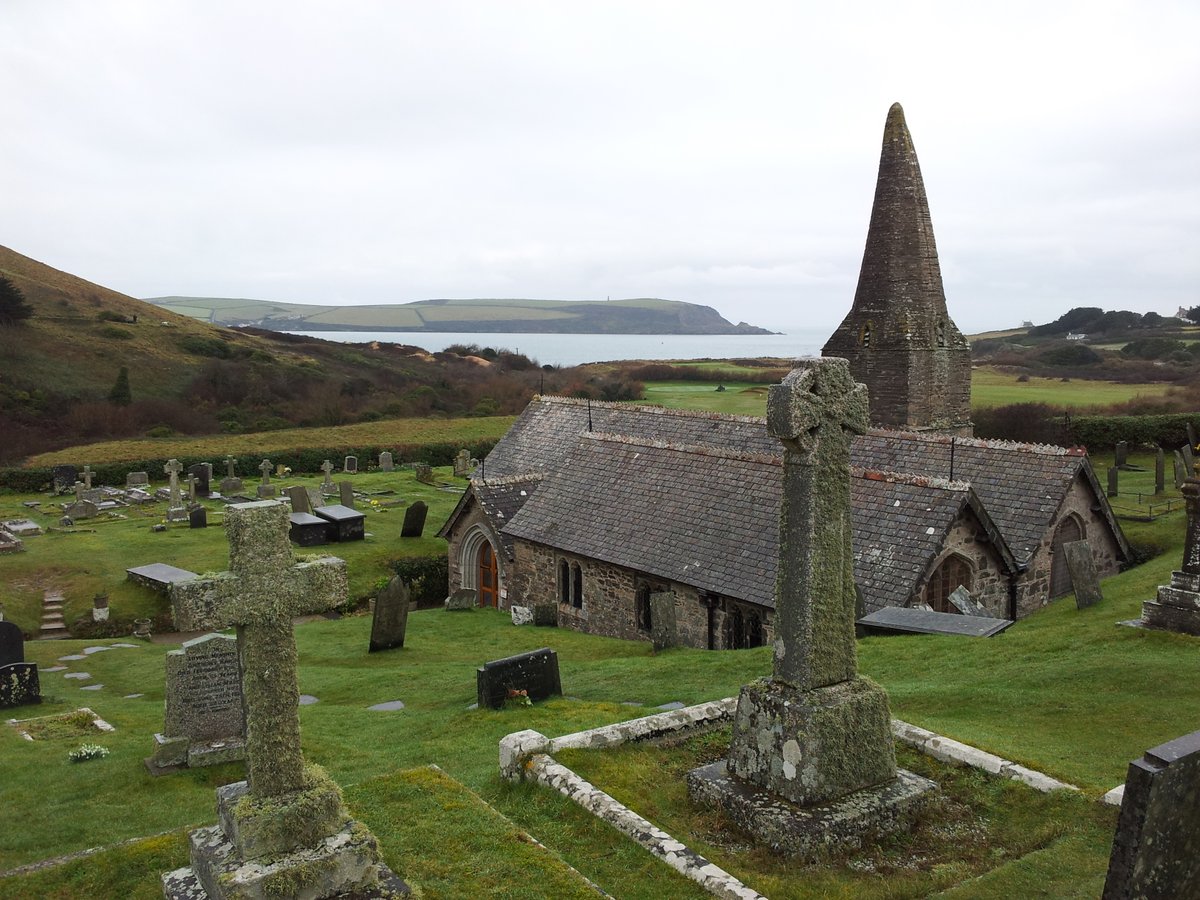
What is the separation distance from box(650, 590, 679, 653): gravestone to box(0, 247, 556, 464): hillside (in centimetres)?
4351

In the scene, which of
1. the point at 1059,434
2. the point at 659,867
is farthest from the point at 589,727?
the point at 1059,434

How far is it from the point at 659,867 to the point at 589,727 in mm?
4099

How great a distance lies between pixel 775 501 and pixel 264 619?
1454 centimetres

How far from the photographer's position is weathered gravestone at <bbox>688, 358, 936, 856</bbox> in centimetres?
731

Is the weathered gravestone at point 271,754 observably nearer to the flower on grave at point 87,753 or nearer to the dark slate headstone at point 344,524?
the flower on grave at point 87,753

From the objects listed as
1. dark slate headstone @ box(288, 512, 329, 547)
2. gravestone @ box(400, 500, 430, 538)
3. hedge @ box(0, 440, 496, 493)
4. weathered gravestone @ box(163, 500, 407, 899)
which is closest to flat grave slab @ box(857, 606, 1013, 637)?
weathered gravestone @ box(163, 500, 407, 899)

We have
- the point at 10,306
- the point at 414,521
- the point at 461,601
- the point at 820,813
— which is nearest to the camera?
the point at 820,813

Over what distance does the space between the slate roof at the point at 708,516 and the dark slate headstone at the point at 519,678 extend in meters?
5.43

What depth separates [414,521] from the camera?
31562mm

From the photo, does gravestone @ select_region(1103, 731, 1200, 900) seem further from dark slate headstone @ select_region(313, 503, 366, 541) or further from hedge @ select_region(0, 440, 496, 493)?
hedge @ select_region(0, 440, 496, 493)

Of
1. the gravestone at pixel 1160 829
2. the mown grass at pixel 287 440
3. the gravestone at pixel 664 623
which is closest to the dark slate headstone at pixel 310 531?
the gravestone at pixel 664 623

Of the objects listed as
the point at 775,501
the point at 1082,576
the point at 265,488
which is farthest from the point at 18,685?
the point at 265,488

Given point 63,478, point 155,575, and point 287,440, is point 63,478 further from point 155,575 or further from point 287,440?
point 155,575

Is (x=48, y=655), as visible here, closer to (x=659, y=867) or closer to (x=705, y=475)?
(x=705, y=475)
